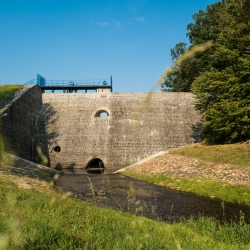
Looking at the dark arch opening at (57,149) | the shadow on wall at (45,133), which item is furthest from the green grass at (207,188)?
the shadow on wall at (45,133)

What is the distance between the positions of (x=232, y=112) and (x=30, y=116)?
24.9 metres

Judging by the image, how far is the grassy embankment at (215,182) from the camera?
1411 cm

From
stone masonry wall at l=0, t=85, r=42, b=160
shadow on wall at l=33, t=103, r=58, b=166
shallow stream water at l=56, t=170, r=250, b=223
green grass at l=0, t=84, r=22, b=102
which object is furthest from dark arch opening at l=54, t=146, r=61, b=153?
shallow stream water at l=56, t=170, r=250, b=223

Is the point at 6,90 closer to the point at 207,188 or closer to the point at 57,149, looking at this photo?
the point at 57,149

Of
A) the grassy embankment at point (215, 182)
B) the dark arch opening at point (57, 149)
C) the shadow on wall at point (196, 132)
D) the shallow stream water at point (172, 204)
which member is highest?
the shadow on wall at point (196, 132)

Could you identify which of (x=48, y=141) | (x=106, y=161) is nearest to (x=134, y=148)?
(x=106, y=161)

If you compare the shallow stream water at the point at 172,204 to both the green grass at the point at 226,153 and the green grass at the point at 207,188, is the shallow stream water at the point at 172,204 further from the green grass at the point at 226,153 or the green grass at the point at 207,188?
the green grass at the point at 226,153

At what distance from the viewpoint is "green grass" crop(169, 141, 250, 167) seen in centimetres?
1825

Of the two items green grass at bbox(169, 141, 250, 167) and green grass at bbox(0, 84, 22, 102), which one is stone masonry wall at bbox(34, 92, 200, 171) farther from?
green grass at bbox(169, 141, 250, 167)

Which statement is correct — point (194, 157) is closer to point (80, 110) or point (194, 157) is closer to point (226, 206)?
point (226, 206)

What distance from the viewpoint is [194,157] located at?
73.0 ft

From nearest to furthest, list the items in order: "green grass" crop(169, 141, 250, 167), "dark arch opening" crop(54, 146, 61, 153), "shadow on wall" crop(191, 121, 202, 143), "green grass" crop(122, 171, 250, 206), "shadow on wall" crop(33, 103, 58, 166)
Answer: "green grass" crop(122, 171, 250, 206), "green grass" crop(169, 141, 250, 167), "shadow on wall" crop(33, 103, 58, 166), "dark arch opening" crop(54, 146, 61, 153), "shadow on wall" crop(191, 121, 202, 143)

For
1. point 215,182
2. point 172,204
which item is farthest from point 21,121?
point 172,204

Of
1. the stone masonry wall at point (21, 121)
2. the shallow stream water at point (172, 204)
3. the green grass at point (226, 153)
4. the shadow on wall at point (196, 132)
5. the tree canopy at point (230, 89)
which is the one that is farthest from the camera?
the shadow on wall at point (196, 132)
